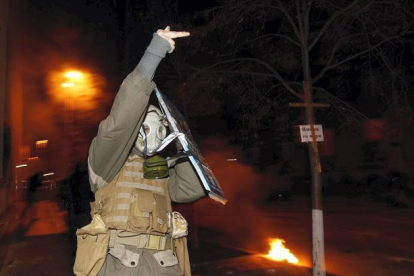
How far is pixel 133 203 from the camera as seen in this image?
2.30 metres

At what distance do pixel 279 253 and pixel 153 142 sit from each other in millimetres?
6499

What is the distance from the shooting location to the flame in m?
7.64

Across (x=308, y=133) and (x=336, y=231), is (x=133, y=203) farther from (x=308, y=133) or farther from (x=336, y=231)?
(x=336, y=231)

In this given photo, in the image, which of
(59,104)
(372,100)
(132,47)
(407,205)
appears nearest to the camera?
(59,104)

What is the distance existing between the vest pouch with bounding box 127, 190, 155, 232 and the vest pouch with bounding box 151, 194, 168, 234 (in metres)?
0.03

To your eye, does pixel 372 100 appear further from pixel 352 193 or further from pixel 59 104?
pixel 59 104

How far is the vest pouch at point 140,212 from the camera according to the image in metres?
2.25

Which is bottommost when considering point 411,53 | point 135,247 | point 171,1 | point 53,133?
point 135,247

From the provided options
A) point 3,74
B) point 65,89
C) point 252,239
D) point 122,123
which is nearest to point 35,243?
point 65,89

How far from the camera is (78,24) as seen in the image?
20.0ft

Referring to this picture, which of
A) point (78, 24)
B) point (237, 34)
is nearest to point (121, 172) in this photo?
point (78, 24)

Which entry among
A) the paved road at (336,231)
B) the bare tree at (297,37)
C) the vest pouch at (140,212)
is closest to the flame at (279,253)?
the paved road at (336,231)

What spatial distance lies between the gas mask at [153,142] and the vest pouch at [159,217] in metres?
0.16

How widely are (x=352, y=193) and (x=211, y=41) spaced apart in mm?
12672
